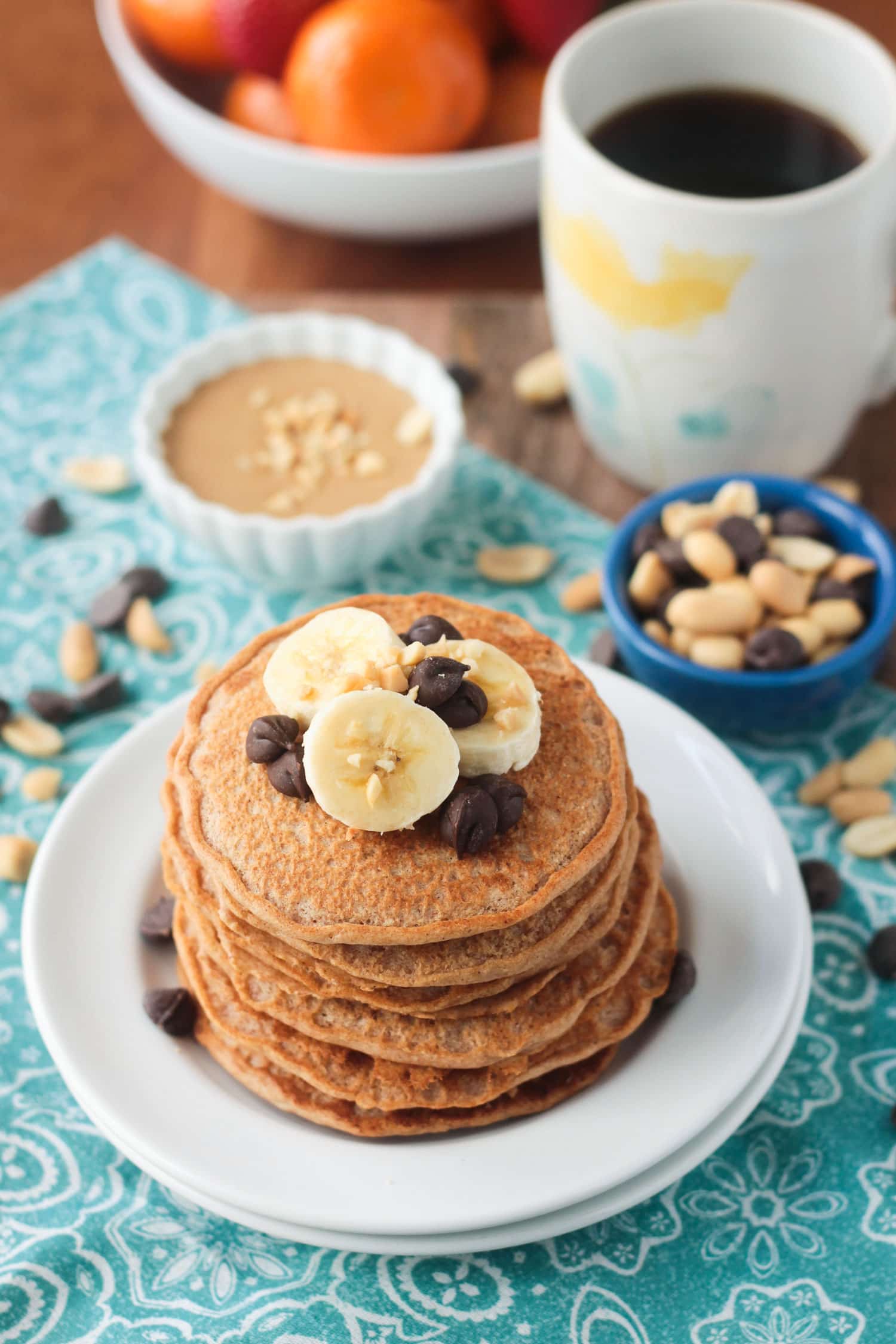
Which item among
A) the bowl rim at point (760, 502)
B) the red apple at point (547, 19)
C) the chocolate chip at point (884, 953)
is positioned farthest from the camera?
the red apple at point (547, 19)

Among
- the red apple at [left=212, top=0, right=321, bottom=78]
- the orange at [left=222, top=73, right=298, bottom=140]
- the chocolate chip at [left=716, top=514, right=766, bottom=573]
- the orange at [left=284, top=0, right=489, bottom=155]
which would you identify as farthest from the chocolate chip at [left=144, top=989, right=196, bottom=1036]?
the red apple at [left=212, top=0, right=321, bottom=78]

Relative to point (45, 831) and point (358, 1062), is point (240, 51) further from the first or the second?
point (358, 1062)

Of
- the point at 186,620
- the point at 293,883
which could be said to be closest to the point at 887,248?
the point at 186,620

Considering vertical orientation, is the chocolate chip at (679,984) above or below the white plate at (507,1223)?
above

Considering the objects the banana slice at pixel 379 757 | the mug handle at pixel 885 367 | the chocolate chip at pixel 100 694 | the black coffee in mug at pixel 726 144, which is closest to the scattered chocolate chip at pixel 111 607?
the chocolate chip at pixel 100 694

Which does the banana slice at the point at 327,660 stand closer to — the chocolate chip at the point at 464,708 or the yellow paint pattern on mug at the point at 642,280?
the chocolate chip at the point at 464,708

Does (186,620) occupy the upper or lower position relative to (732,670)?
lower
